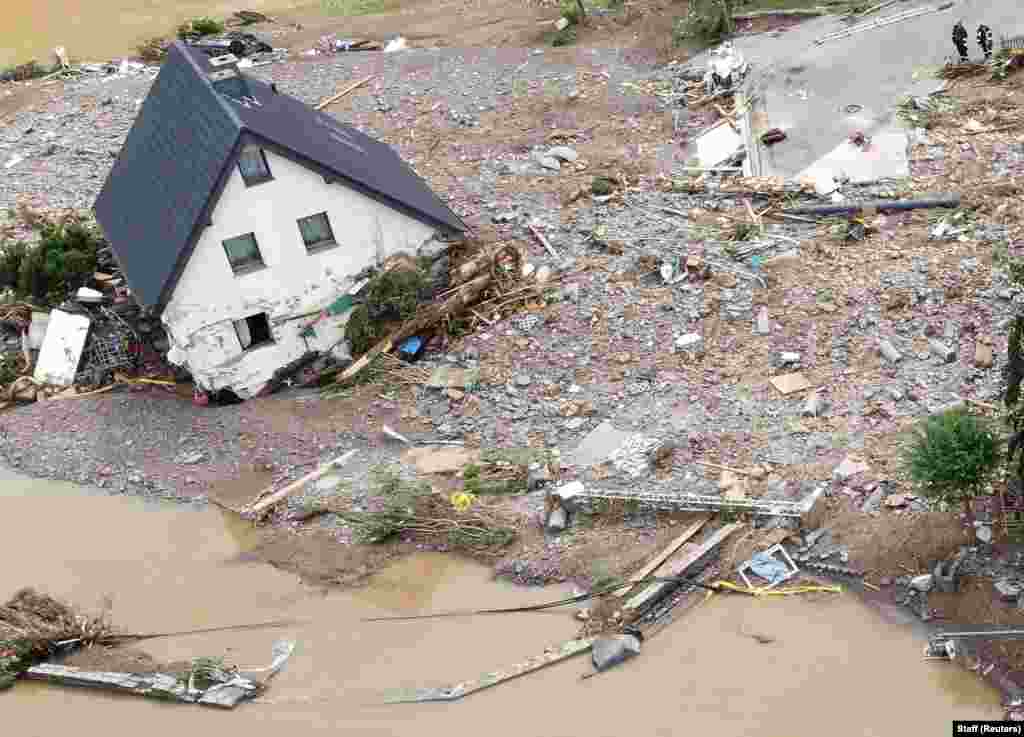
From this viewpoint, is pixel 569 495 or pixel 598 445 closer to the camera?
pixel 569 495

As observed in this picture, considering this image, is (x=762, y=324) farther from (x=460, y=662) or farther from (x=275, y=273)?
(x=275, y=273)

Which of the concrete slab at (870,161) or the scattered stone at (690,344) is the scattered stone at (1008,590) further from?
the concrete slab at (870,161)

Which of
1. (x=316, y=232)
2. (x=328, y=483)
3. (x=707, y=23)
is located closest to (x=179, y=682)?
(x=328, y=483)

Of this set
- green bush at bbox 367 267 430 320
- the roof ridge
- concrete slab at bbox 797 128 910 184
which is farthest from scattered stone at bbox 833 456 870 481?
the roof ridge

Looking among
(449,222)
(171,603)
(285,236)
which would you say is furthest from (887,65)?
(171,603)

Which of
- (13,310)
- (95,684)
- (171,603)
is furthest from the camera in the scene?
(13,310)

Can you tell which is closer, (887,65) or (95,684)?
(95,684)

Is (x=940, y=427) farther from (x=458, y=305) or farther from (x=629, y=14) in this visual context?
(x=629, y=14)

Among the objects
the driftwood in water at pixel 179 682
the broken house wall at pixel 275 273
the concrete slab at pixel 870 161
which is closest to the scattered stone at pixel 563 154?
the concrete slab at pixel 870 161
